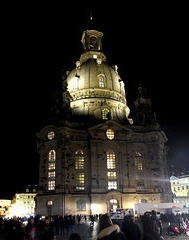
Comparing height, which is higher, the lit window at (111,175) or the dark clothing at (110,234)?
the lit window at (111,175)

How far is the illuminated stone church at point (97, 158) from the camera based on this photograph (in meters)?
56.9

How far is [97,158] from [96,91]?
19357 mm

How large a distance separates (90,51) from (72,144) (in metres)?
32.9

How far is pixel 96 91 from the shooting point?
234 feet

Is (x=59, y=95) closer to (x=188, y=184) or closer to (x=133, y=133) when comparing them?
(x=133, y=133)

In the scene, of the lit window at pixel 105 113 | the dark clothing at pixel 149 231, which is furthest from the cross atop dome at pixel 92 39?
the dark clothing at pixel 149 231

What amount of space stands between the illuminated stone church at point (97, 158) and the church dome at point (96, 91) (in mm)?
257

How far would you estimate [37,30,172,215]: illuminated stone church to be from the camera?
56906 millimetres

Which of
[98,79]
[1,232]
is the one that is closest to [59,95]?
[98,79]

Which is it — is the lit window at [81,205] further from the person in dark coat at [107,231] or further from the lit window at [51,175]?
the person in dark coat at [107,231]

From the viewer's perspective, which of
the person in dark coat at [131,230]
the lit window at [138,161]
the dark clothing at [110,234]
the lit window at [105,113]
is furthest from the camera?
the lit window at [105,113]

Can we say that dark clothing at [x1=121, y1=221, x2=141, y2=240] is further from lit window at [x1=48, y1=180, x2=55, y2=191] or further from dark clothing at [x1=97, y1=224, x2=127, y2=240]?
lit window at [x1=48, y1=180, x2=55, y2=191]

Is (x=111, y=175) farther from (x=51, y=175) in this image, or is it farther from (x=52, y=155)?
(x=52, y=155)

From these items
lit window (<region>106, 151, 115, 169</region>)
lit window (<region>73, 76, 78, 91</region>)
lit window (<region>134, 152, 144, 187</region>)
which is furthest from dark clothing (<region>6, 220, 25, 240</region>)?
lit window (<region>73, 76, 78, 91</region>)
